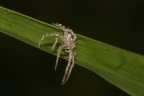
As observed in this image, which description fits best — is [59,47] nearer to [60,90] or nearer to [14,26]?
[14,26]

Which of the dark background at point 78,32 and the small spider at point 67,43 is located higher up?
the small spider at point 67,43

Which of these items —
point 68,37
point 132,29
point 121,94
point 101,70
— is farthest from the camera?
point 132,29

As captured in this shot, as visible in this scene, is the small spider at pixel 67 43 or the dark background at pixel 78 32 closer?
the small spider at pixel 67 43

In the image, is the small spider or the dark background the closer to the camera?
the small spider

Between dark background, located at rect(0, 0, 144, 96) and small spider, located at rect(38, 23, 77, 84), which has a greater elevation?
small spider, located at rect(38, 23, 77, 84)

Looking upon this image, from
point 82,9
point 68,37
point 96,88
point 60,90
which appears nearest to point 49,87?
point 60,90

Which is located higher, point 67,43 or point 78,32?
point 67,43

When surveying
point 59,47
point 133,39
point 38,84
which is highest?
point 59,47

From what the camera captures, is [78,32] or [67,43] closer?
[67,43]
